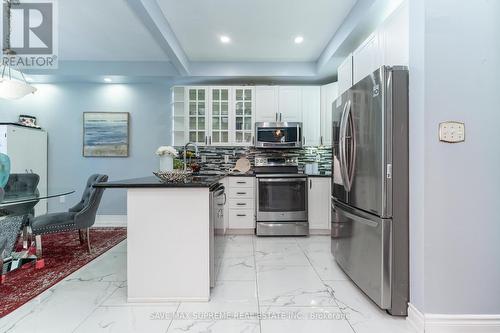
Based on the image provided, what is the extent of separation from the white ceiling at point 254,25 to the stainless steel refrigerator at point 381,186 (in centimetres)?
126

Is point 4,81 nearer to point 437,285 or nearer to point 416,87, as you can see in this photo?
point 416,87

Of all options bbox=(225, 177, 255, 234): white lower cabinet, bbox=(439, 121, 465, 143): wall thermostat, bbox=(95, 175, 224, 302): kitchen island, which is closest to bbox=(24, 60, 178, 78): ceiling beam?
bbox=(225, 177, 255, 234): white lower cabinet

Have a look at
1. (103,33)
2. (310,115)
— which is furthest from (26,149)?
(310,115)

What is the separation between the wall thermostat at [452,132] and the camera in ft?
4.89

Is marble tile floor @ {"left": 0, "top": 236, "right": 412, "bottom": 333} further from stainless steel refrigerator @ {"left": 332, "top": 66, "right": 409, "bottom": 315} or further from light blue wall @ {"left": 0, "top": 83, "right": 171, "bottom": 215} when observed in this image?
light blue wall @ {"left": 0, "top": 83, "right": 171, "bottom": 215}

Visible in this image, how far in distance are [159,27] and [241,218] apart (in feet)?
8.62

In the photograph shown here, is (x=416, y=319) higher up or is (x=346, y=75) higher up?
(x=346, y=75)

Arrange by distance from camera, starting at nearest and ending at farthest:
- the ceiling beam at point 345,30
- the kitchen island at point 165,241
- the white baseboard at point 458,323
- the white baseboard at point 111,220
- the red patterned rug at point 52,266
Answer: the white baseboard at point 458,323
the kitchen island at point 165,241
the red patterned rug at point 52,266
the ceiling beam at point 345,30
the white baseboard at point 111,220

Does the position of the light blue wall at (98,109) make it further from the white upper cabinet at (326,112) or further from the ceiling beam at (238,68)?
the white upper cabinet at (326,112)

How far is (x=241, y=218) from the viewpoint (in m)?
3.67

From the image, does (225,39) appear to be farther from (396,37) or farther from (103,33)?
(396,37)

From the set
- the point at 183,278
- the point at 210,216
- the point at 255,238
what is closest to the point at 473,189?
the point at 210,216

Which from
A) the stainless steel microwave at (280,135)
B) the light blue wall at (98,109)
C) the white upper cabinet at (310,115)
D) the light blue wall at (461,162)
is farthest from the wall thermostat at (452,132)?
the light blue wall at (98,109)

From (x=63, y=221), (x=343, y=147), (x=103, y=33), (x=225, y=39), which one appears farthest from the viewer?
(x=225, y=39)
